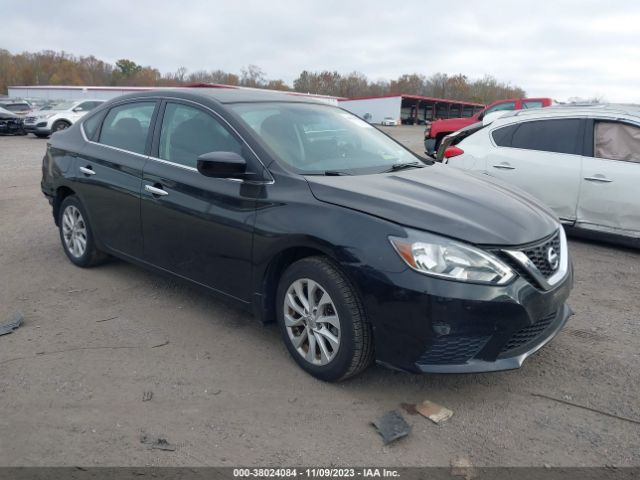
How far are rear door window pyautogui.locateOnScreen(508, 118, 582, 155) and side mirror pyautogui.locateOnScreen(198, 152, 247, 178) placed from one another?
4.31 m

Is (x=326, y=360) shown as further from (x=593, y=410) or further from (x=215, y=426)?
(x=593, y=410)

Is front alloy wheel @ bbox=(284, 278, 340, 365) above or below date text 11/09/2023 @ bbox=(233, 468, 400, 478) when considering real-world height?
above

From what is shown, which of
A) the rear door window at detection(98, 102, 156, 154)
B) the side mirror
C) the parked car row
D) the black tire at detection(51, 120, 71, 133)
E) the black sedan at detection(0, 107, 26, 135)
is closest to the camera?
the side mirror

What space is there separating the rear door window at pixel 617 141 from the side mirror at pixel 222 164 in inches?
174

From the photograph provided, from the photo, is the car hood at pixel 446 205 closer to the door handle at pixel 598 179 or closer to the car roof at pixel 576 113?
the door handle at pixel 598 179

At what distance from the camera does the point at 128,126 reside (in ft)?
14.7

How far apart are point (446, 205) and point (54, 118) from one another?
22.2 meters

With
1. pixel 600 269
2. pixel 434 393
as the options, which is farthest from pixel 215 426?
pixel 600 269

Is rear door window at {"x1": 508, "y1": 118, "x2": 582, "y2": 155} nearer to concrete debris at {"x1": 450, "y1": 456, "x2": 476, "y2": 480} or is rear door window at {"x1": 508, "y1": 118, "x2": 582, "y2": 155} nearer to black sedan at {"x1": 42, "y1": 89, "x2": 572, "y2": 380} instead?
black sedan at {"x1": 42, "y1": 89, "x2": 572, "y2": 380}

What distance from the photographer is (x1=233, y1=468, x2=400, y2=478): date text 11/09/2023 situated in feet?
7.91

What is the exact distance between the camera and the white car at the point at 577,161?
5.68 metres

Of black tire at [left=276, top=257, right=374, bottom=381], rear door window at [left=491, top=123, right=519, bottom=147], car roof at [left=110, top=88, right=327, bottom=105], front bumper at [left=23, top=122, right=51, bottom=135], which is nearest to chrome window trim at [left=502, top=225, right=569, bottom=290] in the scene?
black tire at [left=276, top=257, right=374, bottom=381]

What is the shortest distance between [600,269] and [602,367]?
7.31ft

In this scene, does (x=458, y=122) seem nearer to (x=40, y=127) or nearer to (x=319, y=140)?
(x=319, y=140)
